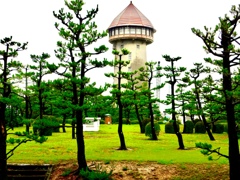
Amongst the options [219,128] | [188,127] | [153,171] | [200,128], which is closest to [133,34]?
[188,127]

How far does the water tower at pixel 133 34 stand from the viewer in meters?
49.2

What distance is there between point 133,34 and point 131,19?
237cm

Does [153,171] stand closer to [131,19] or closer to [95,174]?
[95,174]

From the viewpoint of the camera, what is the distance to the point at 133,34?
48.8 m

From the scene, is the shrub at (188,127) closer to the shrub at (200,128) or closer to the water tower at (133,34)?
the shrub at (200,128)

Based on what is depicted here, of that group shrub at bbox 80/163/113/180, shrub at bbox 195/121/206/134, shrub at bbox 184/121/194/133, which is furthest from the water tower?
shrub at bbox 80/163/113/180

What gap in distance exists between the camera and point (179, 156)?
15867 mm

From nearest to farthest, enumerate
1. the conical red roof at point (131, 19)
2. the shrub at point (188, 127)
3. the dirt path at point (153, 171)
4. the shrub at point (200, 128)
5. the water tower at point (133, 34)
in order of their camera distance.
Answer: the dirt path at point (153, 171)
the shrub at point (200, 128)
the shrub at point (188, 127)
the water tower at point (133, 34)
the conical red roof at point (131, 19)

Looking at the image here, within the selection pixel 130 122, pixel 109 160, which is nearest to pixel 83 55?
pixel 109 160

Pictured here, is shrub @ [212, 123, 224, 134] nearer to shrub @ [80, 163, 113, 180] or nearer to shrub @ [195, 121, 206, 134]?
shrub @ [195, 121, 206, 134]

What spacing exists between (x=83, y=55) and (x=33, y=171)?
187 inches

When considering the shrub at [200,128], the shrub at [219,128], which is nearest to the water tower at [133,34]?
the shrub at [219,128]

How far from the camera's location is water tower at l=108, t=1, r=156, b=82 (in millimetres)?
49156

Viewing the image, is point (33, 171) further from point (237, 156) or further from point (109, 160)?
point (237, 156)
